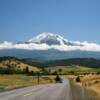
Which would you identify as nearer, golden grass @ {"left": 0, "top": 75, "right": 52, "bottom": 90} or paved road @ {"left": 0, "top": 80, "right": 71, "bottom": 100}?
paved road @ {"left": 0, "top": 80, "right": 71, "bottom": 100}

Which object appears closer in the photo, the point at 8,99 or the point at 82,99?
the point at 8,99

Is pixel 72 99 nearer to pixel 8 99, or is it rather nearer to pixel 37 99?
pixel 37 99

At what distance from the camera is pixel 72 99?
31.0m

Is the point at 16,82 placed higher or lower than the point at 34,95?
higher

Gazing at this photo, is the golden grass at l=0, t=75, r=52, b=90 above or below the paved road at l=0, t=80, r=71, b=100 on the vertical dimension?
above

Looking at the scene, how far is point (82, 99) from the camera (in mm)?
31453

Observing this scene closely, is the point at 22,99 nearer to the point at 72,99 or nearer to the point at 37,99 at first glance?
the point at 37,99

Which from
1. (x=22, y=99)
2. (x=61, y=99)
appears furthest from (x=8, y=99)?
(x=61, y=99)

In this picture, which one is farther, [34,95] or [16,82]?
[16,82]

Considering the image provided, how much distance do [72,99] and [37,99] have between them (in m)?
2.98

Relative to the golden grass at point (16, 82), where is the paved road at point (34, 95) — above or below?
below

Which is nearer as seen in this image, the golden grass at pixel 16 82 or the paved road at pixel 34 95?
the paved road at pixel 34 95

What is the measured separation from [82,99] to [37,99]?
12.9 ft

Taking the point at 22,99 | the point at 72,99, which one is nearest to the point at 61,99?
the point at 72,99
